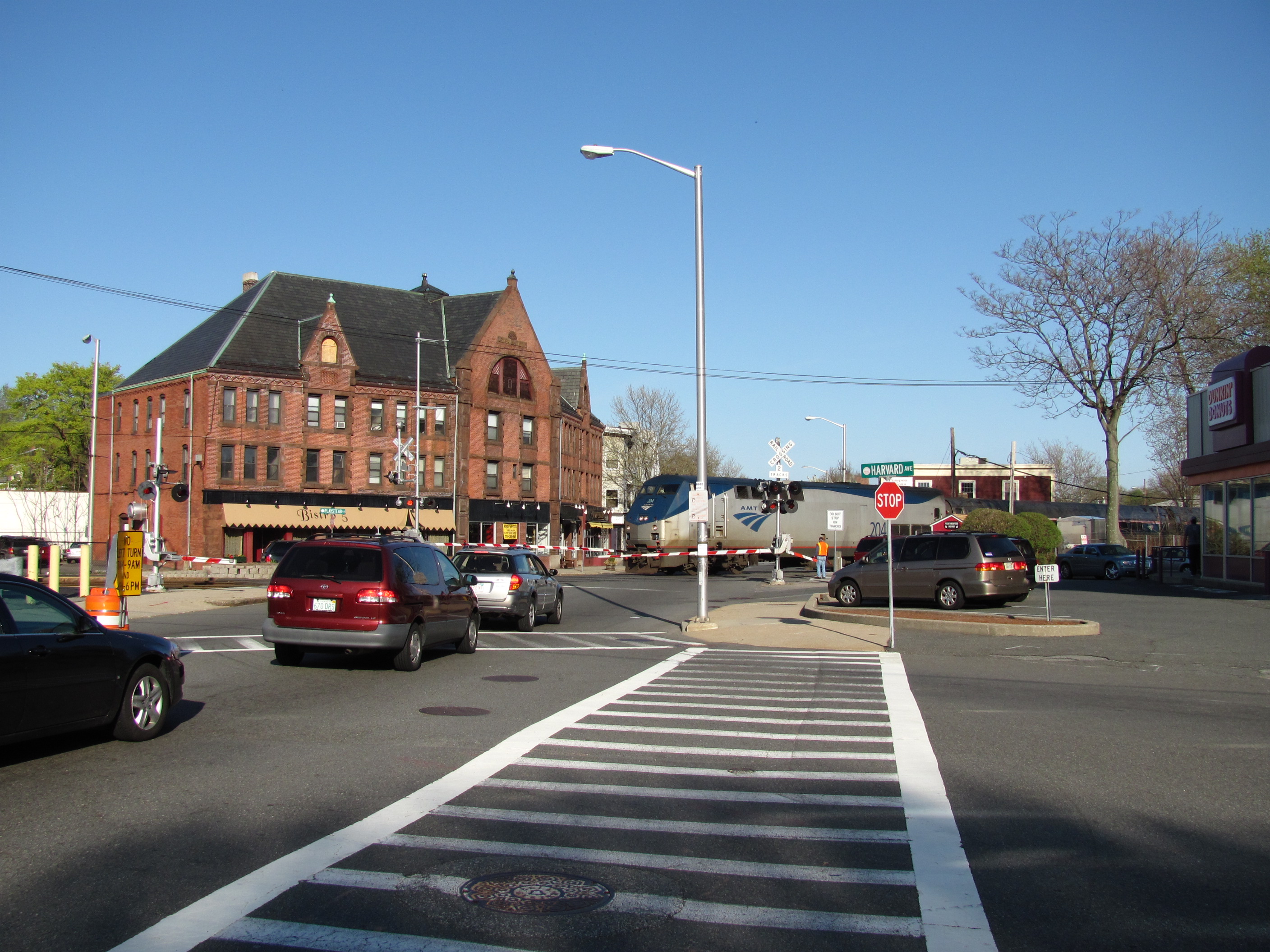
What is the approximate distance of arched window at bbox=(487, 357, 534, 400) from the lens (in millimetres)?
63156

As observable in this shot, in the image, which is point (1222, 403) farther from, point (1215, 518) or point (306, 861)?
point (306, 861)

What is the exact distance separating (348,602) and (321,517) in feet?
145

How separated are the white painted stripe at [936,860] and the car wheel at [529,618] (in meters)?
12.1

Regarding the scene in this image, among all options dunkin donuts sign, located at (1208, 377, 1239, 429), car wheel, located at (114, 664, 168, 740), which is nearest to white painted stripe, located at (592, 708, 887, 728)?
car wheel, located at (114, 664, 168, 740)

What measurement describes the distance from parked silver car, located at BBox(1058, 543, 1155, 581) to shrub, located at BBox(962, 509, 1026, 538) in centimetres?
262

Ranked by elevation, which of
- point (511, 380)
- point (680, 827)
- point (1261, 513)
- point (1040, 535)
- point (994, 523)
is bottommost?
point (680, 827)

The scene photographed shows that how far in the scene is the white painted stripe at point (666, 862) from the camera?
18.3 feet

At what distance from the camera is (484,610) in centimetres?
2078

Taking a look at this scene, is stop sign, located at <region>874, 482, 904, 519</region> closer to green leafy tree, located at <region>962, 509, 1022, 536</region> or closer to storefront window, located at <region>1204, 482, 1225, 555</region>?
storefront window, located at <region>1204, 482, 1225, 555</region>

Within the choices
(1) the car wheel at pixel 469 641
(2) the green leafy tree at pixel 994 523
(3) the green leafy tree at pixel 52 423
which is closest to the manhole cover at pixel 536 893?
(1) the car wheel at pixel 469 641

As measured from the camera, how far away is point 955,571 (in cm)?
2412

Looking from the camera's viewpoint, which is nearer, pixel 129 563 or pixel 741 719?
pixel 741 719

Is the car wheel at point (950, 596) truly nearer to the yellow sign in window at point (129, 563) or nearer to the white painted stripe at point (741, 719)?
the white painted stripe at point (741, 719)

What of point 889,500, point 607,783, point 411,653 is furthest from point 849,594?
point 607,783
